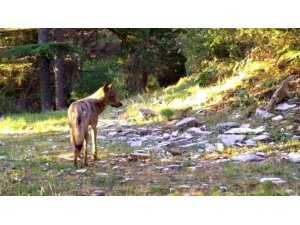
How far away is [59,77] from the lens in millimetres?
6793

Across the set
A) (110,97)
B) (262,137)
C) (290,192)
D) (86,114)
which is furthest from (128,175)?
(262,137)

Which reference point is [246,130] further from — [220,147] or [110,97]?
[110,97]

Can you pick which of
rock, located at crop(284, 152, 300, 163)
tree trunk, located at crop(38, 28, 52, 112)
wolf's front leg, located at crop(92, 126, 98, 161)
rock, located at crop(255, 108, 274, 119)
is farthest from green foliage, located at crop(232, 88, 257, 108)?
tree trunk, located at crop(38, 28, 52, 112)

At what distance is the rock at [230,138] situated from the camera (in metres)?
6.84

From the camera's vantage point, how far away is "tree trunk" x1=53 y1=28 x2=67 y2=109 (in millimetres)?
6742

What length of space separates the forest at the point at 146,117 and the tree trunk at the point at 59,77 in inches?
0.5

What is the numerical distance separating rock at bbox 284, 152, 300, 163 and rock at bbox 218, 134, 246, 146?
707 mm

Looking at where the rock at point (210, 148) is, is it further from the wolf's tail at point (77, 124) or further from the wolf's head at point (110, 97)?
the wolf's tail at point (77, 124)

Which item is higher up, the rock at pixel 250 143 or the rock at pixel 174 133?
the rock at pixel 250 143

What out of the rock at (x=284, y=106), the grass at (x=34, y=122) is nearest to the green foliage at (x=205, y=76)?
the rock at (x=284, y=106)

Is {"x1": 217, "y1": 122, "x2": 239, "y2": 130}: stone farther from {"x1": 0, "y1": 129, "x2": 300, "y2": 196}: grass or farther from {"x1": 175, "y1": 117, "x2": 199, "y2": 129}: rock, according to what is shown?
{"x1": 0, "y1": 129, "x2": 300, "y2": 196}: grass

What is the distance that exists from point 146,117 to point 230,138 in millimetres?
1448
